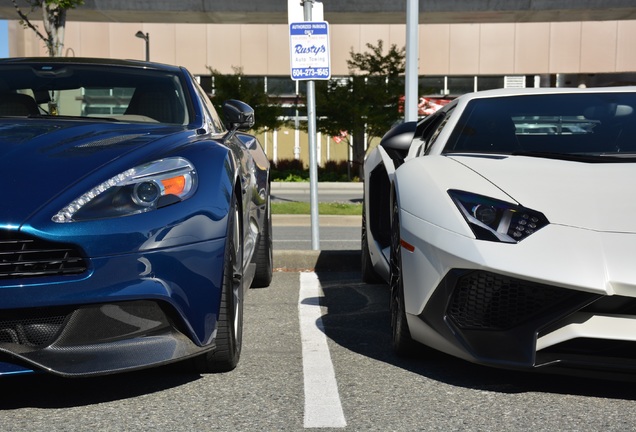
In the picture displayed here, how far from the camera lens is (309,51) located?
29.3 feet

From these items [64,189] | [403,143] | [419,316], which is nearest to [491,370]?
Result: [419,316]

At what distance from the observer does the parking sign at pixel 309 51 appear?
8883 mm

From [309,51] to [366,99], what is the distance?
20618mm

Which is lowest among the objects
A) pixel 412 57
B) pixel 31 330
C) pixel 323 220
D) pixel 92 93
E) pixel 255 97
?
pixel 323 220

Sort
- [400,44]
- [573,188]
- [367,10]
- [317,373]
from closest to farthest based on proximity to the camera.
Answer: [573,188] → [317,373] → [367,10] → [400,44]

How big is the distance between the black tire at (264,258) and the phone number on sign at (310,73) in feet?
7.60

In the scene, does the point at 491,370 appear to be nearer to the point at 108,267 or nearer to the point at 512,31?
the point at 108,267

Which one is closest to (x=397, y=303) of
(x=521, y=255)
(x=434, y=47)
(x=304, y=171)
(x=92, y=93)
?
(x=521, y=255)

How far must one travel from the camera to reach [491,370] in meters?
4.36

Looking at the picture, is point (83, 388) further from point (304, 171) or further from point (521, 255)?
point (304, 171)

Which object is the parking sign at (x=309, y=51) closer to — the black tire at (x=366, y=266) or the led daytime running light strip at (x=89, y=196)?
the black tire at (x=366, y=266)

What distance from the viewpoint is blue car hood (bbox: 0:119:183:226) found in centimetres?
362

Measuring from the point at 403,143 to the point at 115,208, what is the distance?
2284 millimetres

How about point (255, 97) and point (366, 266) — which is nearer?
point (366, 266)
